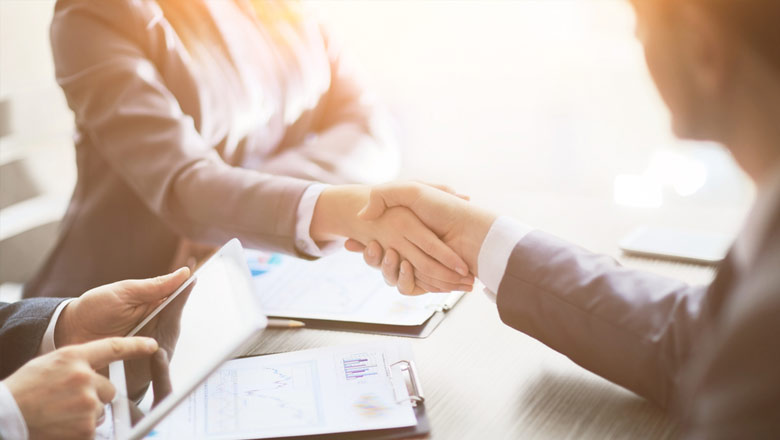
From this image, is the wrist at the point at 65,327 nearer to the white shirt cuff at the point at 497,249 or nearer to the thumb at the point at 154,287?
the thumb at the point at 154,287

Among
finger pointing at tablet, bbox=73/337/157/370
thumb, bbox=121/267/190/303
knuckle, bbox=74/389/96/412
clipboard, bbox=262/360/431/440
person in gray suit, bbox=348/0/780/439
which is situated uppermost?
person in gray suit, bbox=348/0/780/439

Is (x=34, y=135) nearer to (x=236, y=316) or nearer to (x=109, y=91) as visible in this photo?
(x=109, y=91)

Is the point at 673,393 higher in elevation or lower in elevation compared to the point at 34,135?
higher

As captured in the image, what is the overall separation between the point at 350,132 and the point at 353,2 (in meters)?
1.02

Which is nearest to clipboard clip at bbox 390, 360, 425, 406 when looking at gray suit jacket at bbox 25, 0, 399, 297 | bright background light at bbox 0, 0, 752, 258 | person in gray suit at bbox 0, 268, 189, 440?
person in gray suit at bbox 0, 268, 189, 440

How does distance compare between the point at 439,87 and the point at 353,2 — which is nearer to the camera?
the point at 353,2

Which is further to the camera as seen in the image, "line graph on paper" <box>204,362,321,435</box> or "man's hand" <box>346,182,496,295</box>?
"man's hand" <box>346,182,496,295</box>

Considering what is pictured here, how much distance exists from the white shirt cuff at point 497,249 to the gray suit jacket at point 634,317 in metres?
0.02

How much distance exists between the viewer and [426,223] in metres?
0.94

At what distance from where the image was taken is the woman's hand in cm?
90

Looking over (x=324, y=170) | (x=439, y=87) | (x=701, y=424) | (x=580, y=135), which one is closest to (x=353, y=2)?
(x=439, y=87)

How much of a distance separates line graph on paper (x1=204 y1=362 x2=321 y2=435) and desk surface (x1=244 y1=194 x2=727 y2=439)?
0.07 meters

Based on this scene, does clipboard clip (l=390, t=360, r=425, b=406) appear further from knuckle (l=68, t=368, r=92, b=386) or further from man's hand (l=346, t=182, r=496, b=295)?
knuckle (l=68, t=368, r=92, b=386)

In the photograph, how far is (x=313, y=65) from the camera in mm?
1415
